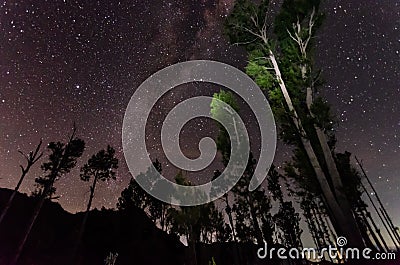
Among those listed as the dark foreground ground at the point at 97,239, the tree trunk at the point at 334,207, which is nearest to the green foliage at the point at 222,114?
the tree trunk at the point at 334,207

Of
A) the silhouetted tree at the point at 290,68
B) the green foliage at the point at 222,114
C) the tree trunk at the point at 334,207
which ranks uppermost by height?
the green foliage at the point at 222,114

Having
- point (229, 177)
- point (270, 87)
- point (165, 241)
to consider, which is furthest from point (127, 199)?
point (270, 87)

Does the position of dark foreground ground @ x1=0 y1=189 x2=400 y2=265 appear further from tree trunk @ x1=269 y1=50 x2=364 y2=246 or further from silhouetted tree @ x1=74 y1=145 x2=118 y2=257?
tree trunk @ x1=269 y1=50 x2=364 y2=246

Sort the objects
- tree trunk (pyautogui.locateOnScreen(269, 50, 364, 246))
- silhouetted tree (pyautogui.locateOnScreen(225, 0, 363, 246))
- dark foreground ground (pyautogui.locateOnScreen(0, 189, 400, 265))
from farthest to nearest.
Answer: dark foreground ground (pyautogui.locateOnScreen(0, 189, 400, 265)), silhouetted tree (pyautogui.locateOnScreen(225, 0, 363, 246)), tree trunk (pyautogui.locateOnScreen(269, 50, 364, 246))

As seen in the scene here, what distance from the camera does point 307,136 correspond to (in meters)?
9.87

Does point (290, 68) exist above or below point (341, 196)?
above

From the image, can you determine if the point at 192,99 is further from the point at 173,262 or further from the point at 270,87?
the point at 173,262

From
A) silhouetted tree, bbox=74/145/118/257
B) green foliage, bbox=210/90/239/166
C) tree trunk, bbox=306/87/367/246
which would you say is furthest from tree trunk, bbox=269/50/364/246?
silhouetted tree, bbox=74/145/118/257

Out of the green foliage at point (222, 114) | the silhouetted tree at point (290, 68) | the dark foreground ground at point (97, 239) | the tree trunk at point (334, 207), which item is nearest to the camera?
the tree trunk at point (334, 207)

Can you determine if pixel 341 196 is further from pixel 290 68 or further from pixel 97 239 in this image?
pixel 97 239

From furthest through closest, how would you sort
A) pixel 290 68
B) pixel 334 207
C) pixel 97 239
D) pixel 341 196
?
1. pixel 97 239
2. pixel 290 68
3. pixel 341 196
4. pixel 334 207

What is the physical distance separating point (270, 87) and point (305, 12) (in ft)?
11.4

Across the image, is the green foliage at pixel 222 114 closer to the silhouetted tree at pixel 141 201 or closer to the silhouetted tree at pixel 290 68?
the silhouetted tree at pixel 290 68

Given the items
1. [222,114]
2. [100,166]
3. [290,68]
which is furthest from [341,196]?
[100,166]
